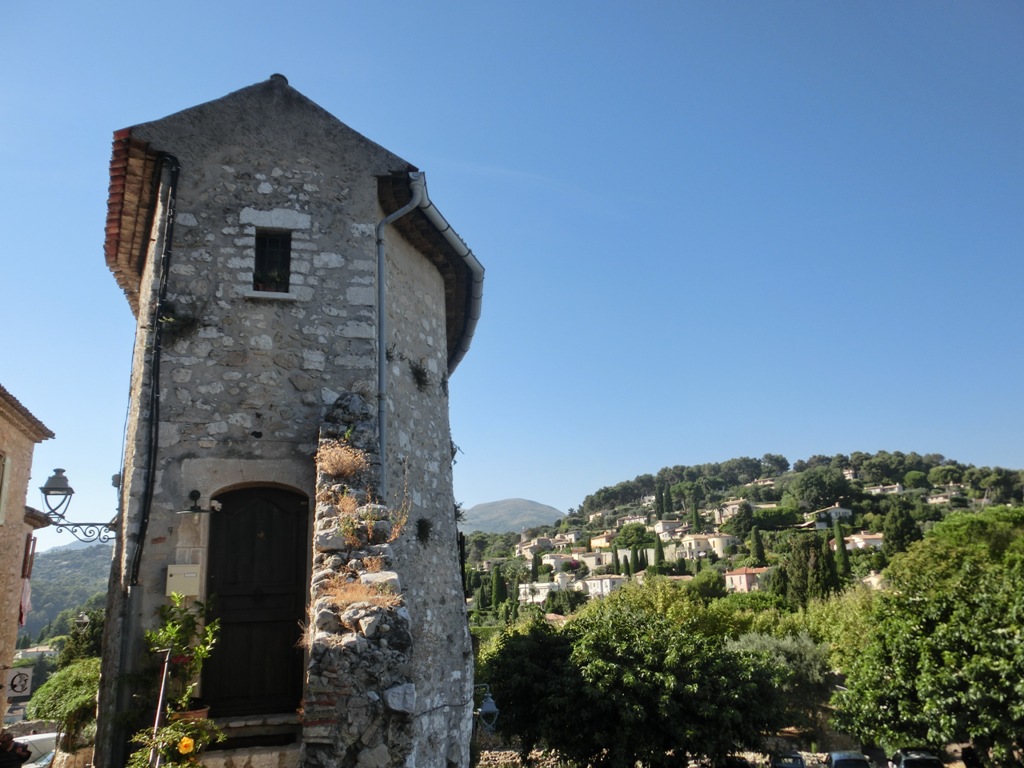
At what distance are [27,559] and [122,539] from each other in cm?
1428

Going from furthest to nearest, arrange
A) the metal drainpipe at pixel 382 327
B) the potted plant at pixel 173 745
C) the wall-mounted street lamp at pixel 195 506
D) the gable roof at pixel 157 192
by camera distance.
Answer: the gable roof at pixel 157 192
the metal drainpipe at pixel 382 327
the wall-mounted street lamp at pixel 195 506
the potted plant at pixel 173 745

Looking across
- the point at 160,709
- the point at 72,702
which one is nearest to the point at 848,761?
the point at 72,702

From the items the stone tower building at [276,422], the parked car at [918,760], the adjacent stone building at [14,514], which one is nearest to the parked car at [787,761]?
the parked car at [918,760]

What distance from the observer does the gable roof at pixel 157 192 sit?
8.12 meters

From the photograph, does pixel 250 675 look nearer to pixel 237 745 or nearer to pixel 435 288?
pixel 237 745

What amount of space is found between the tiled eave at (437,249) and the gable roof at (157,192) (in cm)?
1

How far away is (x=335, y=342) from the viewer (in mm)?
7965

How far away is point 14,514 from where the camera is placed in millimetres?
16188

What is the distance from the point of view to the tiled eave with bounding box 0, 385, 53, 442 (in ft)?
47.2

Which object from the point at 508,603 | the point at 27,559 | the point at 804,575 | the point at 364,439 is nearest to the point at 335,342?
the point at 364,439

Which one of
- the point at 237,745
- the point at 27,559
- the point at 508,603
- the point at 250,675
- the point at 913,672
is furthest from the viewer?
the point at 508,603

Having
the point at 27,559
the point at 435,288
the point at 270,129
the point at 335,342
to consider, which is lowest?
the point at 27,559

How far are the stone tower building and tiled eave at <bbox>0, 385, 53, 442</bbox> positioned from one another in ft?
23.4

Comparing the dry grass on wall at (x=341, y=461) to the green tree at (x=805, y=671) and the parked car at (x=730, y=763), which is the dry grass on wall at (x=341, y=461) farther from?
the green tree at (x=805, y=671)
